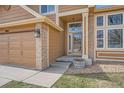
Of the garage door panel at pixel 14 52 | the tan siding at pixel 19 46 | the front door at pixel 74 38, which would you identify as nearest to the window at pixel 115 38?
the front door at pixel 74 38

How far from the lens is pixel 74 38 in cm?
1162

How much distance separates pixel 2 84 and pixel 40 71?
2.34 metres

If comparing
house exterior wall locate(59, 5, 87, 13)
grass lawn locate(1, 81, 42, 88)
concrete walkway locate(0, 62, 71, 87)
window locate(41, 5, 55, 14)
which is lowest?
grass lawn locate(1, 81, 42, 88)

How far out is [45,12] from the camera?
11.2 metres

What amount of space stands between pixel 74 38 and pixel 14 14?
5.82 m

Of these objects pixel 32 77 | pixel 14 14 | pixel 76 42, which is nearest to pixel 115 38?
pixel 76 42

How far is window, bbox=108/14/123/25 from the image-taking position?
8.86 metres

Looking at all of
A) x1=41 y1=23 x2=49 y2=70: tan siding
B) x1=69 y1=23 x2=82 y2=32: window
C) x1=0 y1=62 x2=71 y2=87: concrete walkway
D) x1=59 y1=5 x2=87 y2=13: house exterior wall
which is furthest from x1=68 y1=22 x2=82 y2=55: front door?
x1=0 y1=62 x2=71 y2=87: concrete walkway

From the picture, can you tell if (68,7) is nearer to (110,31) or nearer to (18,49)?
(110,31)

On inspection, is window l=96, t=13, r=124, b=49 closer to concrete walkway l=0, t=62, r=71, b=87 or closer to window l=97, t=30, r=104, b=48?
window l=97, t=30, r=104, b=48

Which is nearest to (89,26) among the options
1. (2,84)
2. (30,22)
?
(30,22)

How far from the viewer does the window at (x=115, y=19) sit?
29.1 ft

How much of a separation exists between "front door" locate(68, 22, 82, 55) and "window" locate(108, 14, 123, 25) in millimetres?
2972

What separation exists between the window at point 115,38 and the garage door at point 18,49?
6.08 metres
